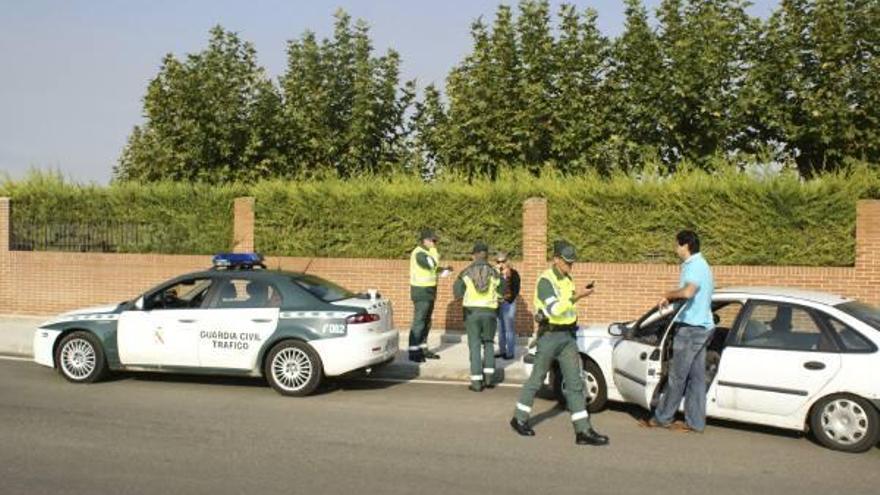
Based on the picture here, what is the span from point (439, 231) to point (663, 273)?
421 centimetres

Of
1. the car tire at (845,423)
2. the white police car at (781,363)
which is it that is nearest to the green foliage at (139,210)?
the white police car at (781,363)

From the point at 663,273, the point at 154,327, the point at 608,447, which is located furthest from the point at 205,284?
the point at 663,273

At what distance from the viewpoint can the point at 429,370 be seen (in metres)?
11.9

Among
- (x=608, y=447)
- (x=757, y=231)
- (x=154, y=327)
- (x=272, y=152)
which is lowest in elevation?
(x=608, y=447)

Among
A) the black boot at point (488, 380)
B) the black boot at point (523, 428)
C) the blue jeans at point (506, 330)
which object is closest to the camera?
the black boot at point (523, 428)

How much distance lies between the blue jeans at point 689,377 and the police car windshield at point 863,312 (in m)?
1.26

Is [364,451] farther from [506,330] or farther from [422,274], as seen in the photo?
[506,330]

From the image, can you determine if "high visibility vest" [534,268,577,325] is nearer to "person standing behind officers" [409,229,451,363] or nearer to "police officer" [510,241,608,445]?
"police officer" [510,241,608,445]

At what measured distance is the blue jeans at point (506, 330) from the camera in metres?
12.9

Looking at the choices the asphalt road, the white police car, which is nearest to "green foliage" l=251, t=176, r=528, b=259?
the asphalt road

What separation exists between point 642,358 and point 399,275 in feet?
27.2

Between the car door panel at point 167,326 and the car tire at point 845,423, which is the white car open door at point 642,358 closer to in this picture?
the car tire at point 845,423

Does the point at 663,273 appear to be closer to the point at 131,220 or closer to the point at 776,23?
the point at 776,23

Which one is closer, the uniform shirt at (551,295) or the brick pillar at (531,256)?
the uniform shirt at (551,295)
